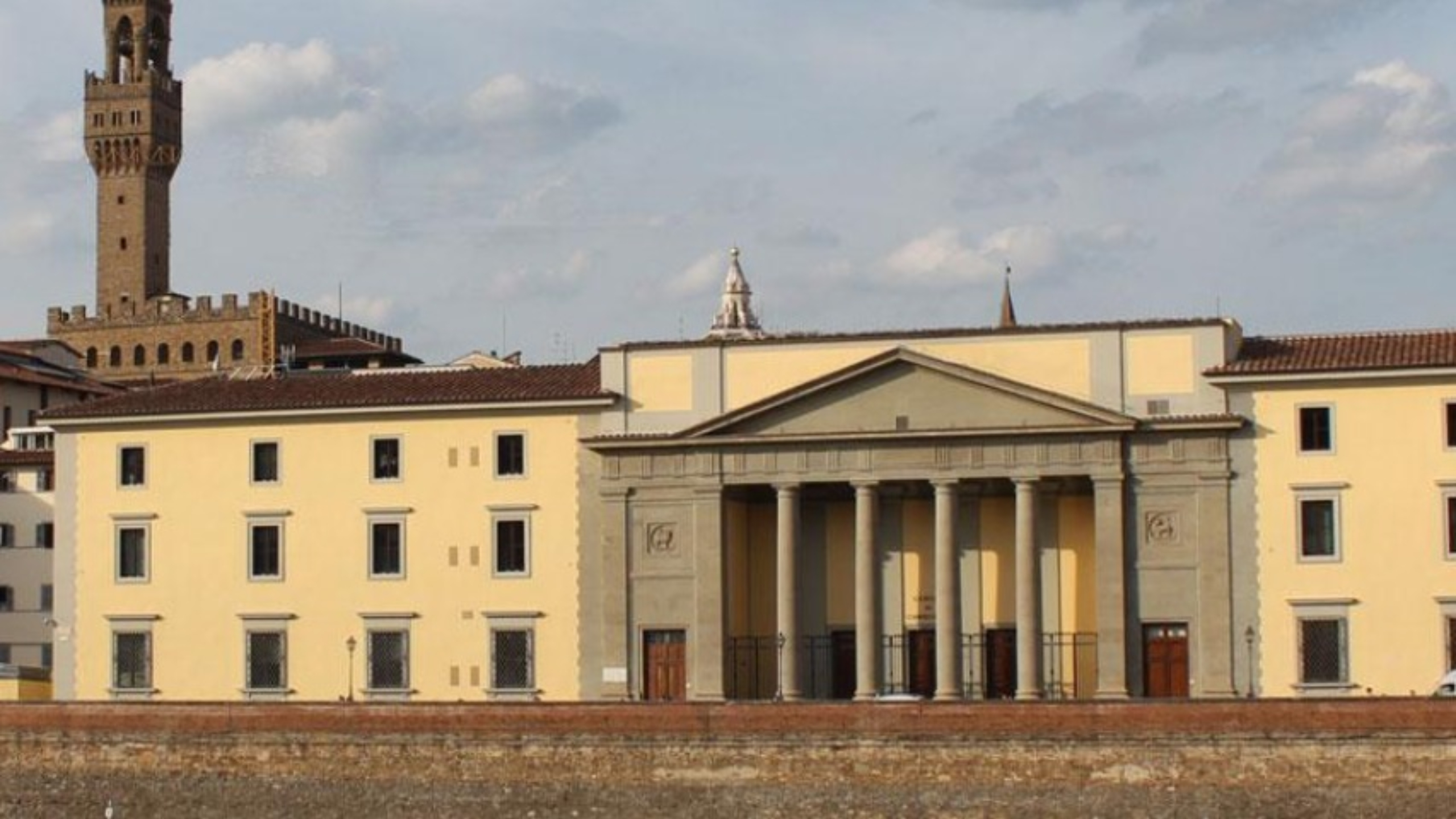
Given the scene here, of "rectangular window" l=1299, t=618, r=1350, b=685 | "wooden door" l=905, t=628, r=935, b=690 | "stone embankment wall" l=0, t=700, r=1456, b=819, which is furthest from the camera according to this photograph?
"wooden door" l=905, t=628, r=935, b=690

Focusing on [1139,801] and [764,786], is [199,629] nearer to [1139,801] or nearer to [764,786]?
[764,786]

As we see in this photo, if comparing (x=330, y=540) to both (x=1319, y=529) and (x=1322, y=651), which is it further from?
(x=1322, y=651)

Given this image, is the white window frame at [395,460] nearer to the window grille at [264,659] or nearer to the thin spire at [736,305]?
the window grille at [264,659]

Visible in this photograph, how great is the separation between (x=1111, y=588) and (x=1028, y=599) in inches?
72.7

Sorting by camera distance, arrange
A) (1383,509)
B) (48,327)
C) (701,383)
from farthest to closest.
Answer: (48,327) → (701,383) → (1383,509)

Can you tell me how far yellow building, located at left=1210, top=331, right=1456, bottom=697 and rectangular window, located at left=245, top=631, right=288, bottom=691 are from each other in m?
22.7

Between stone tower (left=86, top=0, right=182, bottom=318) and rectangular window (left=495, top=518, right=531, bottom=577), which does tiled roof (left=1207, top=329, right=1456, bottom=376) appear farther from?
stone tower (left=86, top=0, right=182, bottom=318)

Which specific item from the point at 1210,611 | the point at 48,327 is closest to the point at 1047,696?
the point at 1210,611

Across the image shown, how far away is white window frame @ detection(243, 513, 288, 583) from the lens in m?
68.8

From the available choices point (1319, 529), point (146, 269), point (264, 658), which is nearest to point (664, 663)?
point (264, 658)

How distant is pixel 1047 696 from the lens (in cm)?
6391

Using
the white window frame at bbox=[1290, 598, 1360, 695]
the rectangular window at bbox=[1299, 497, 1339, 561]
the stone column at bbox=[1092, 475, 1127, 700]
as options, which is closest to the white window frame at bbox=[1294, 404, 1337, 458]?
the rectangular window at bbox=[1299, 497, 1339, 561]

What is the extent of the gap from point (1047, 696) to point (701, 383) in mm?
11127

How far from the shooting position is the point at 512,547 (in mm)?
67500
